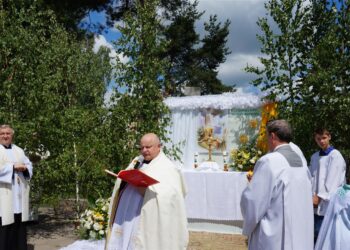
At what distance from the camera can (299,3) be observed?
23.9 ft

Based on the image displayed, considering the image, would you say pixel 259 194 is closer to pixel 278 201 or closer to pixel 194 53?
pixel 278 201

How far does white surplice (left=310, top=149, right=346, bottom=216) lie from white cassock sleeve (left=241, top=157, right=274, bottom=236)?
5.81 feet

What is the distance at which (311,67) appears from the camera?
7137mm

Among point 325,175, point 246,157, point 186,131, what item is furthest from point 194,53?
point 325,175

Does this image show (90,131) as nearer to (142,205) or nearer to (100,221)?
(100,221)

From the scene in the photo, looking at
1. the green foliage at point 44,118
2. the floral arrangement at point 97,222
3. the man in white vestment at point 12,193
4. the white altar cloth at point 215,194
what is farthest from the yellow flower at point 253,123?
the man in white vestment at point 12,193

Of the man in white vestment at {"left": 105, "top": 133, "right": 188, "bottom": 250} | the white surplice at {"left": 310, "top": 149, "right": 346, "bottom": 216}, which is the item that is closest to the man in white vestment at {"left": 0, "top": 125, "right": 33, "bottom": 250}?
the man in white vestment at {"left": 105, "top": 133, "right": 188, "bottom": 250}

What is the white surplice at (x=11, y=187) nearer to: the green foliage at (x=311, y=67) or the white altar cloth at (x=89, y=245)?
the white altar cloth at (x=89, y=245)

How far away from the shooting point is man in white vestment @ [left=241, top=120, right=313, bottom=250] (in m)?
3.60

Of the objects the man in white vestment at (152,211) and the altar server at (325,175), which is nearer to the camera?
the man in white vestment at (152,211)

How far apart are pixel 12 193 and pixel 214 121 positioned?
5.79m

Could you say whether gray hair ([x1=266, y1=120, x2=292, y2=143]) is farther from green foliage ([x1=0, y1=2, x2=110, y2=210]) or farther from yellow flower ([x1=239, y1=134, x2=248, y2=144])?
yellow flower ([x1=239, y1=134, x2=248, y2=144])

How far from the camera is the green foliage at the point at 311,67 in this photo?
265 inches

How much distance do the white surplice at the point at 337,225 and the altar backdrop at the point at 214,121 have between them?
17.9 feet
